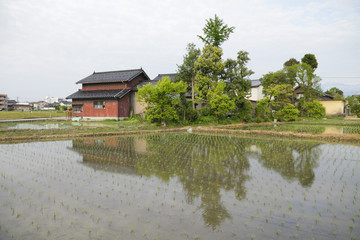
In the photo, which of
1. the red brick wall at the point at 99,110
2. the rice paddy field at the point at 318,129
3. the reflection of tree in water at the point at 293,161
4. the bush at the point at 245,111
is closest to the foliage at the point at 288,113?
the bush at the point at 245,111

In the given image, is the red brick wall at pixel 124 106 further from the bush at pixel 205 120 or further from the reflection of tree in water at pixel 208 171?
the reflection of tree in water at pixel 208 171

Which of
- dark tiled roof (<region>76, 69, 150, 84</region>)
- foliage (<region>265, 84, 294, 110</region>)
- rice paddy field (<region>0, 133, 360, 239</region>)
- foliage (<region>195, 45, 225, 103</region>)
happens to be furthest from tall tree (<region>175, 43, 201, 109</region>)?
rice paddy field (<region>0, 133, 360, 239</region>)

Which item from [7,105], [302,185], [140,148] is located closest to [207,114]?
[140,148]

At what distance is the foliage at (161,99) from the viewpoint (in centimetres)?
2094

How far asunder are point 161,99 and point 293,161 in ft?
47.9

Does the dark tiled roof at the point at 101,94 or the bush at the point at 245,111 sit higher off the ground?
the dark tiled roof at the point at 101,94

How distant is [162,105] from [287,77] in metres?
24.7

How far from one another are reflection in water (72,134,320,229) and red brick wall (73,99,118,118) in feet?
50.5

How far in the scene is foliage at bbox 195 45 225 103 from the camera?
24.9 metres

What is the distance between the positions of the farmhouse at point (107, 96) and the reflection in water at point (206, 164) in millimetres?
15641

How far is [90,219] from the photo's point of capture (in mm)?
4398

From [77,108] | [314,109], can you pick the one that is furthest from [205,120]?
[314,109]

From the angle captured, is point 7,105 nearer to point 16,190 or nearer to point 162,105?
point 162,105

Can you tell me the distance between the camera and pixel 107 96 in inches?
1054
